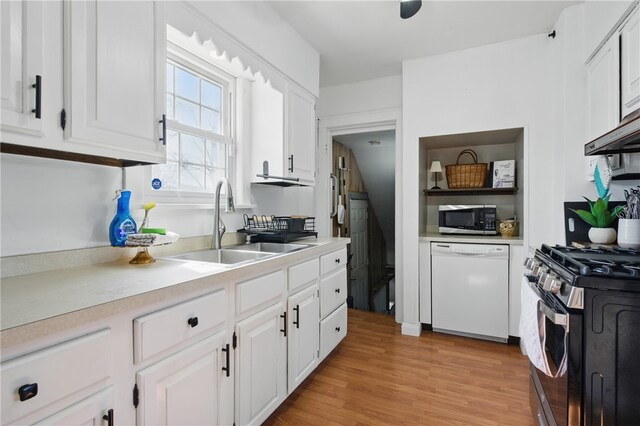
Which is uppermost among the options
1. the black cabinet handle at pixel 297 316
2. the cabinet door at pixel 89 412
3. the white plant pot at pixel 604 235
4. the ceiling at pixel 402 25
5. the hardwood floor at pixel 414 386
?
the ceiling at pixel 402 25

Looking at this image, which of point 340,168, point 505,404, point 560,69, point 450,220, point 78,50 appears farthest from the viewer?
point 340,168

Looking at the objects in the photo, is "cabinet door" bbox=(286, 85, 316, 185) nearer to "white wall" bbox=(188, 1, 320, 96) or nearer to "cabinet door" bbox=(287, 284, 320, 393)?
"white wall" bbox=(188, 1, 320, 96)

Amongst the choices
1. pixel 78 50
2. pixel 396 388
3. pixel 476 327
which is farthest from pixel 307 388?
pixel 78 50

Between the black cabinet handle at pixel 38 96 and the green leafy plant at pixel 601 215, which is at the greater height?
the black cabinet handle at pixel 38 96

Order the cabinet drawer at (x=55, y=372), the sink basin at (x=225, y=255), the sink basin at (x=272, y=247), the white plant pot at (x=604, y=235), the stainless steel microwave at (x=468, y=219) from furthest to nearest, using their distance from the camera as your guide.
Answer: the stainless steel microwave at (x=468, y=219), the sink basin at (x=272, y=247), the white plant pot at (x=604, y=235), the sink basin at (x=225, y=255), the cabinet drawer at (x=55, y=372)

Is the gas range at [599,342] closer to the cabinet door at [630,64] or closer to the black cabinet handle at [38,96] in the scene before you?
the cabinet door at [630,64]

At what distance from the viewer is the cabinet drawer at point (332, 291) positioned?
2.19 metres

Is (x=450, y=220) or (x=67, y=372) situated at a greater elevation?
(x=450, y=220)

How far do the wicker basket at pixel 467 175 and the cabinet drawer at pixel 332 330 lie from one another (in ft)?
5.40

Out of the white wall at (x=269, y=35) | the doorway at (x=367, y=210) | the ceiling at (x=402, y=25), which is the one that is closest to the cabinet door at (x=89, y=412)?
the white wall at (x=269, y=35)

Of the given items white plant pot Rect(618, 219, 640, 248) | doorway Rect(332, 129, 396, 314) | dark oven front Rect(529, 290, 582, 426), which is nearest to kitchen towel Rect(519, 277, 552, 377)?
dark oven front Rect(529, 290, 582, 426)

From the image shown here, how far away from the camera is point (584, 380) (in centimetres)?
108

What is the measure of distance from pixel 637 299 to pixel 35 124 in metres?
2.02

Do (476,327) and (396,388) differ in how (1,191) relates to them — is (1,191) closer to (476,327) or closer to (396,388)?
(396,388)
